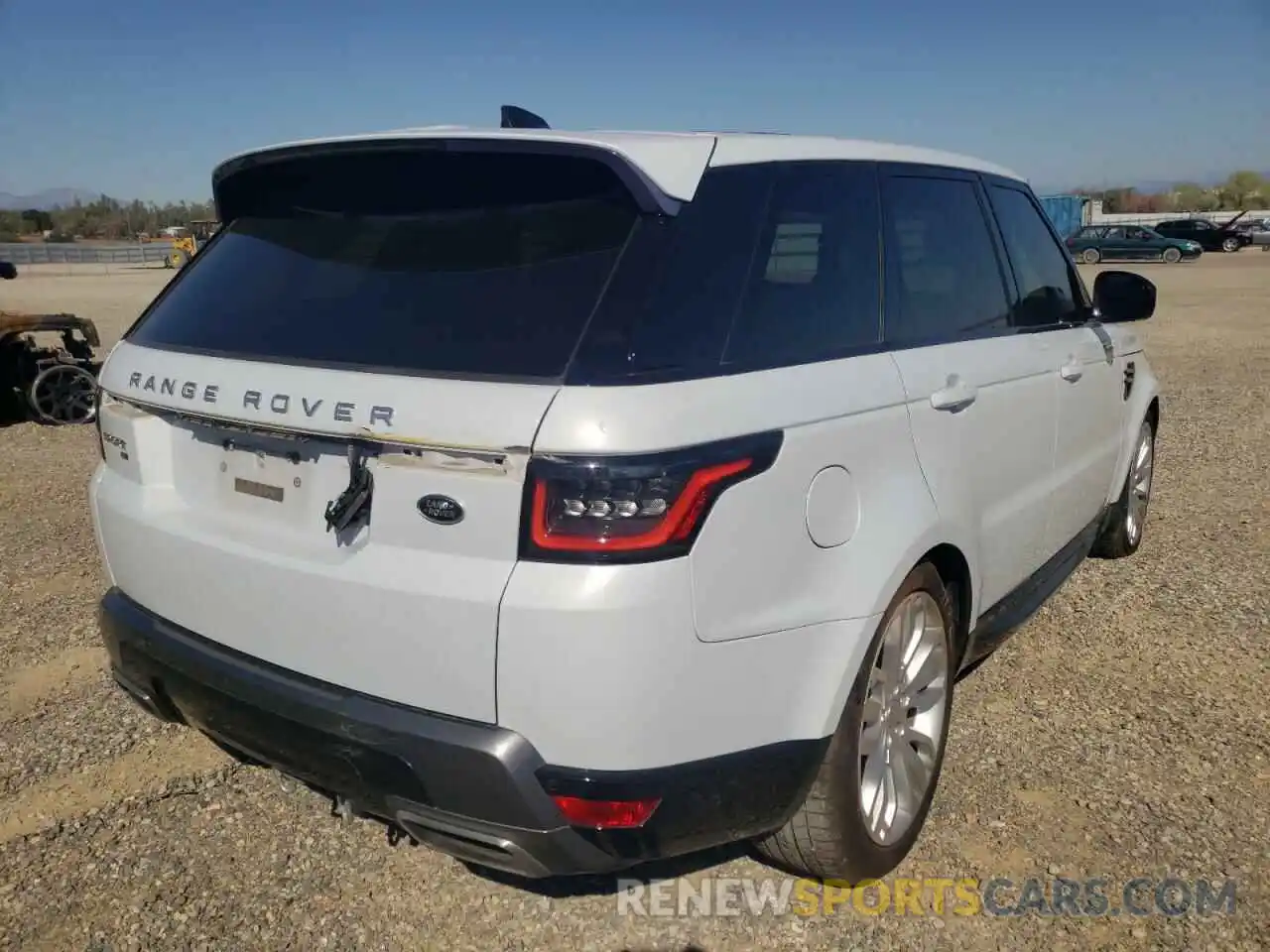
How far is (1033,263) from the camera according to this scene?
3814 millimetres

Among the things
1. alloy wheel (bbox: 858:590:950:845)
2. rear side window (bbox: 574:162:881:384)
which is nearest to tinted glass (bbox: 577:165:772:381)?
rear side window (bbox: 574:162:881:384)

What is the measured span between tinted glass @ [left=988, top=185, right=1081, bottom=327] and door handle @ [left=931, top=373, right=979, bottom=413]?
0.76 m

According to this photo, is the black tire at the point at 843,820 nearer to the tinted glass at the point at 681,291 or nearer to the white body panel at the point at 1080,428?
the tinted glass at the point at 681,291

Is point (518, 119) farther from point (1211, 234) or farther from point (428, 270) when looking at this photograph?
point (1211, 234)

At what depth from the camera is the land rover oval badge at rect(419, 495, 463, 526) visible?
1.94 m

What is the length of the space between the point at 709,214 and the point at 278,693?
4.55 ft

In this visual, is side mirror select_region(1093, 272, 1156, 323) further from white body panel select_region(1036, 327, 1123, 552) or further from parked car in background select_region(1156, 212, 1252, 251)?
parked car in background select_region(1156, 212, 1252, 251)

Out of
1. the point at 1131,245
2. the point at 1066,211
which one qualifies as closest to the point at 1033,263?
the point at 1131,245

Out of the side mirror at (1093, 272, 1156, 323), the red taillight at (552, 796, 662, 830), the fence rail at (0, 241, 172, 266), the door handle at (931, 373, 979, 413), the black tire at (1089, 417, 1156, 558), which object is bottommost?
the fence rail at (0, 241, 172, 266)

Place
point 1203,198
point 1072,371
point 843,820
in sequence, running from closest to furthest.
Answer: point 843,820
point 1072,371
point 1203,198

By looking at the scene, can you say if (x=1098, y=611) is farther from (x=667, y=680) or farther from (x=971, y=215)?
(x=667, y=680)

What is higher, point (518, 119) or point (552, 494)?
point (518, 119)

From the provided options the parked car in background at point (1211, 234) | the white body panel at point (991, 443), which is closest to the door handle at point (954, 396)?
the white body panel at point (991, 443)

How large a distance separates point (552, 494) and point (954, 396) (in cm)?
138
